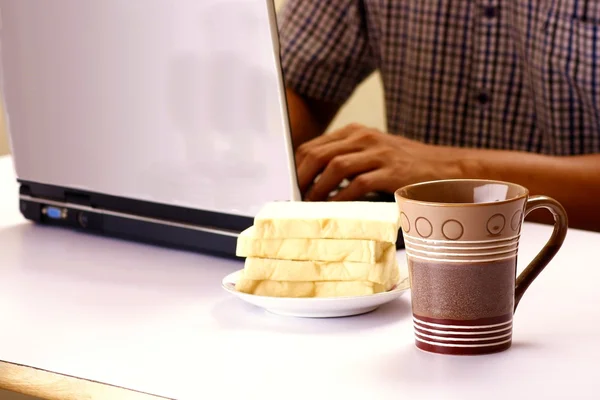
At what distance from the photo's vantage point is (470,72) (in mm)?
1647

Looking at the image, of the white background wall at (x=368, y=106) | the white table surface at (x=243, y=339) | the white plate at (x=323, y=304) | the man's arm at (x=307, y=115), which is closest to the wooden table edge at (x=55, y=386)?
the white table surface at (x=243, y=339)

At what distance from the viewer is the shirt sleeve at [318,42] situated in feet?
5.54

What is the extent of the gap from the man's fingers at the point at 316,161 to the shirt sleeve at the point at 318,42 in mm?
661

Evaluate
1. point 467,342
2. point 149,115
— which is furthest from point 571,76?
point 467,342

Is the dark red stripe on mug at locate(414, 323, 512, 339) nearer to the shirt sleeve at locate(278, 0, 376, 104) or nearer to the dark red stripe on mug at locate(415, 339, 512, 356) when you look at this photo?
the dark red stripe on mug at locate(415, 339, 512, 356)

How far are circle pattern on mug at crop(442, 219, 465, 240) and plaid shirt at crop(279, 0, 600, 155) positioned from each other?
0.95 metres

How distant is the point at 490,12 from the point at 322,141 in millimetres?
653

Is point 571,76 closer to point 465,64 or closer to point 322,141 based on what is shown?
point 465,64

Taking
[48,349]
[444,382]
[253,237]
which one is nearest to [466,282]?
[444,382]

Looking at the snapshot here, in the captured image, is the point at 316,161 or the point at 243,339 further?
the point at 316,161

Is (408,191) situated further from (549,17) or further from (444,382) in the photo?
(549,17)

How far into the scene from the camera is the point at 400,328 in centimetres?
70

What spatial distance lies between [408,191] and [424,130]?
1101 millimetres

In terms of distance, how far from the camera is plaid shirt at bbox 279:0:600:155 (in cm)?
149
